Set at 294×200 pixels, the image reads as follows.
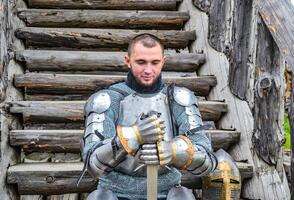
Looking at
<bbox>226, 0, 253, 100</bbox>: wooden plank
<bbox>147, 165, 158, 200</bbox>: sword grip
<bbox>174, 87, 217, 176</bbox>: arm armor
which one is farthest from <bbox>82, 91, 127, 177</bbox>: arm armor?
<bbox>226, 0, 253, 100</bbox>: wooden plank

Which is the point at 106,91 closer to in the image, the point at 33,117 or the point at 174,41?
the point at 33,117

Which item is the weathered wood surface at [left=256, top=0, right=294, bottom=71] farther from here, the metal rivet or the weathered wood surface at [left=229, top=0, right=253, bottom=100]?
the metal rivet

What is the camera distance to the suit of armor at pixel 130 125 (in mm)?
2494

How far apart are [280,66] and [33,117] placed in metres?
1.75

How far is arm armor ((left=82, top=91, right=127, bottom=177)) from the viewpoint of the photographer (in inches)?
94.8

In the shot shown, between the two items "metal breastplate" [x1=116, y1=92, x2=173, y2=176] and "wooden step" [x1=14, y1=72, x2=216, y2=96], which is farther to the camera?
"wooden step" [x1=14, y1=72, x2=216, y2=96]

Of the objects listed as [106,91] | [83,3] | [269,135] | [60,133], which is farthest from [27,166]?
[83,3]

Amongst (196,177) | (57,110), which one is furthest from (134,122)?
(57,110)

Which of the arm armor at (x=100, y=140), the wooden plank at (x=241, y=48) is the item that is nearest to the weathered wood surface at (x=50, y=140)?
the wooden plank at (x=241, y=48)

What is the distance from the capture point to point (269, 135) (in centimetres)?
336

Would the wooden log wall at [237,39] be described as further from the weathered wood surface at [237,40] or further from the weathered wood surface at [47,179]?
the weathered wood surface at [47,179]

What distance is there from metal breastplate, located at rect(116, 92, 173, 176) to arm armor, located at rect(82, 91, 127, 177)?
0.25 feet

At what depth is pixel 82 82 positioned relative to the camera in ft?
13.8

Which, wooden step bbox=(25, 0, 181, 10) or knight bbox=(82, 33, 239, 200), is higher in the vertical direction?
wooden step bbox=(25, 0, 181, 10)
